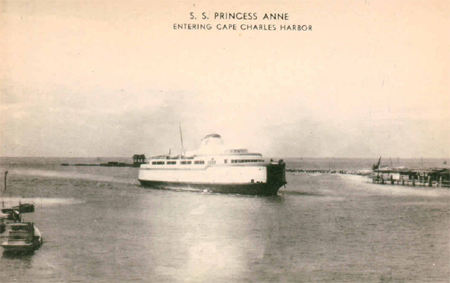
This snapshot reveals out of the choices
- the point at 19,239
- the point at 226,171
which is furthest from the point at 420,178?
the point at 19,239

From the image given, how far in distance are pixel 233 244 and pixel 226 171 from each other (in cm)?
1625

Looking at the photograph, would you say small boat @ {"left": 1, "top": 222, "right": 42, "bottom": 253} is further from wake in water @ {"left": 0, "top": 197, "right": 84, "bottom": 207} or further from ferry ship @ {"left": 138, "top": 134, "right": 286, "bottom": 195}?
ferry ship @ {"left": 138, "top": 134, "right": 286, "bottom": 195}

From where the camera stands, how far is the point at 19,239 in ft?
51.4

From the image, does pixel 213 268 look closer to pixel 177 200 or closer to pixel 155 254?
pixel 155 254

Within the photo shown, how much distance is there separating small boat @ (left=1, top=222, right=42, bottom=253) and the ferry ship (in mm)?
14679

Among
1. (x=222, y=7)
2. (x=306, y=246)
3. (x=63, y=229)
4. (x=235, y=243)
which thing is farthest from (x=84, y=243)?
(x=222, y=7)

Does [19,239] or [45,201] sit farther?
[45,201]

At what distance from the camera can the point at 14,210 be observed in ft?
60.7

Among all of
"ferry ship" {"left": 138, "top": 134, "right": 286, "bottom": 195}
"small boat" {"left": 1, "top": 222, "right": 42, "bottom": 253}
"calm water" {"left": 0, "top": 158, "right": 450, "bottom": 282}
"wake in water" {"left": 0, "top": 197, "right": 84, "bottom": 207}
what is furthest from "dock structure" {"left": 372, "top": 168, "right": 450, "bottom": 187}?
"small boat" {"left": 1, "top": 222, "right": 42, "bottom": 253}

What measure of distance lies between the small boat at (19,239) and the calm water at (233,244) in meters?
0.41

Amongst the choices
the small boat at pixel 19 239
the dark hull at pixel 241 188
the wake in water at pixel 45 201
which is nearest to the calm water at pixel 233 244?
the wake in water at pixel 45 201

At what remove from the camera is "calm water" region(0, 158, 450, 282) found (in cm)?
1405

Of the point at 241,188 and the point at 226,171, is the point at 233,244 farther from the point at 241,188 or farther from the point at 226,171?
the point at 226,171

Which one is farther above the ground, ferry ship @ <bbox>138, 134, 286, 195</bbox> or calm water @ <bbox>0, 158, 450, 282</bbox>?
ferry ship @ <bbox>138, 134, 286, 195</bbox>
